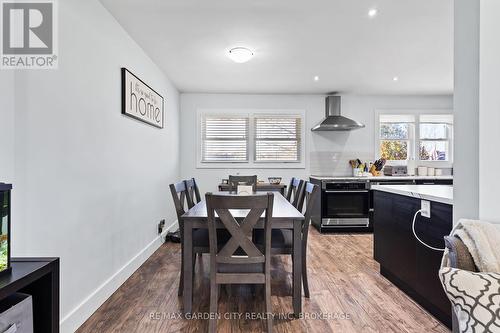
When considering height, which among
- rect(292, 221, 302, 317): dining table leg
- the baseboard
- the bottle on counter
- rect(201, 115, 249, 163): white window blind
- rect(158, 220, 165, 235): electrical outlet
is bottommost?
the baseboard

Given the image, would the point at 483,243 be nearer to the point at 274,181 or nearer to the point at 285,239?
the point at 285,239

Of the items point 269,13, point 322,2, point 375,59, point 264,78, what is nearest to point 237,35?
point 269,13

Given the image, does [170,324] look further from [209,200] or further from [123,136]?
[123,136]

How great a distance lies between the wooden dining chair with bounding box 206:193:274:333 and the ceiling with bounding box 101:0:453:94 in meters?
1.64

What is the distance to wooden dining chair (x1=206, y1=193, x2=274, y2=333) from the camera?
1.67 meters

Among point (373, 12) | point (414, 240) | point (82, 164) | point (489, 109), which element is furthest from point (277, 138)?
point (489, 109)

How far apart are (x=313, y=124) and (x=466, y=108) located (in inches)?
152

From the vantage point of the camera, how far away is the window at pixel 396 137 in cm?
515

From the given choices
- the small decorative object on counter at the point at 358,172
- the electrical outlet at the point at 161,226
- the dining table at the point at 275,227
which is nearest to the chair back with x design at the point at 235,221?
the dining table at the point at 275,227

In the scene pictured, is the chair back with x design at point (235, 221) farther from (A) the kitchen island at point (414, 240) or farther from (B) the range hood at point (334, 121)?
(B) the range hood at point (334, 121)

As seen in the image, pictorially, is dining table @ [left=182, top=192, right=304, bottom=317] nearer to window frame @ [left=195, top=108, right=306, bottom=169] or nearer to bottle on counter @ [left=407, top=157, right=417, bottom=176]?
window frame @ [left=195, top=108, right=306, bottom=169]

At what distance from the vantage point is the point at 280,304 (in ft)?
6.95

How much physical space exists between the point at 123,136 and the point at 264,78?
2.35 meters

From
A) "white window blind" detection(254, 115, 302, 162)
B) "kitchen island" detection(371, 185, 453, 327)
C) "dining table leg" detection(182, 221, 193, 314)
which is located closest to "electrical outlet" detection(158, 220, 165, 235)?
"dining table leg" detection(182, 221, 193, 314)
